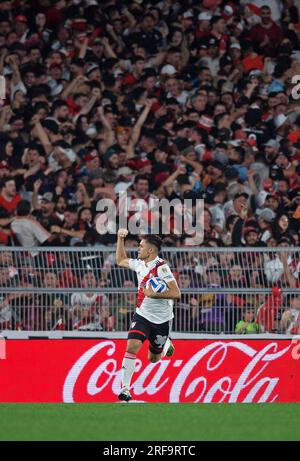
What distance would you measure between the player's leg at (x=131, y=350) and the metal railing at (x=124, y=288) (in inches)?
77.7

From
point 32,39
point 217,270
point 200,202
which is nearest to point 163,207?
point 200,202

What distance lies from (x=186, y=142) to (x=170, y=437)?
10719 millimetres

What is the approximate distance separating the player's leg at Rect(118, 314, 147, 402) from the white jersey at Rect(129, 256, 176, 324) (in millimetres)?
139

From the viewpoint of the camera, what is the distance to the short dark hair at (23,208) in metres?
18.6

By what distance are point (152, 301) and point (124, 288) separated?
1.92m

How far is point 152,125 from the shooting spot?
70.4ft

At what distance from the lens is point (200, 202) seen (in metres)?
19.2

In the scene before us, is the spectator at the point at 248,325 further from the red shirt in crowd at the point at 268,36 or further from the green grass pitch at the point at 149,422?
the red shirt in crowd at the point at 268,36

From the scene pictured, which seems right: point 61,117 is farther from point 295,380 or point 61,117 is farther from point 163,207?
point 295,380

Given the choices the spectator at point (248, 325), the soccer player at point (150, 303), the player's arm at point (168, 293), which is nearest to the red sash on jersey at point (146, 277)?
the soccer player at point (150, 303)

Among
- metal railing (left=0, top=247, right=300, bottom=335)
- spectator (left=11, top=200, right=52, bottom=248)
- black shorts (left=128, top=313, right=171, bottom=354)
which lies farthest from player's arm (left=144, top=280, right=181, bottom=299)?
spectator (left=11, top=200, right=52, bottom=248)

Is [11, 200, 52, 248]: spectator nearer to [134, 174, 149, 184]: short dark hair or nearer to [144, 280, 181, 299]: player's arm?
[134, 174, 149, 184]: short dark hair

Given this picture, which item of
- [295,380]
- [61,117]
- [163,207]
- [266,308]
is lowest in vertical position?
[295,380]

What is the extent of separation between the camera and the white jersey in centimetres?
1523
